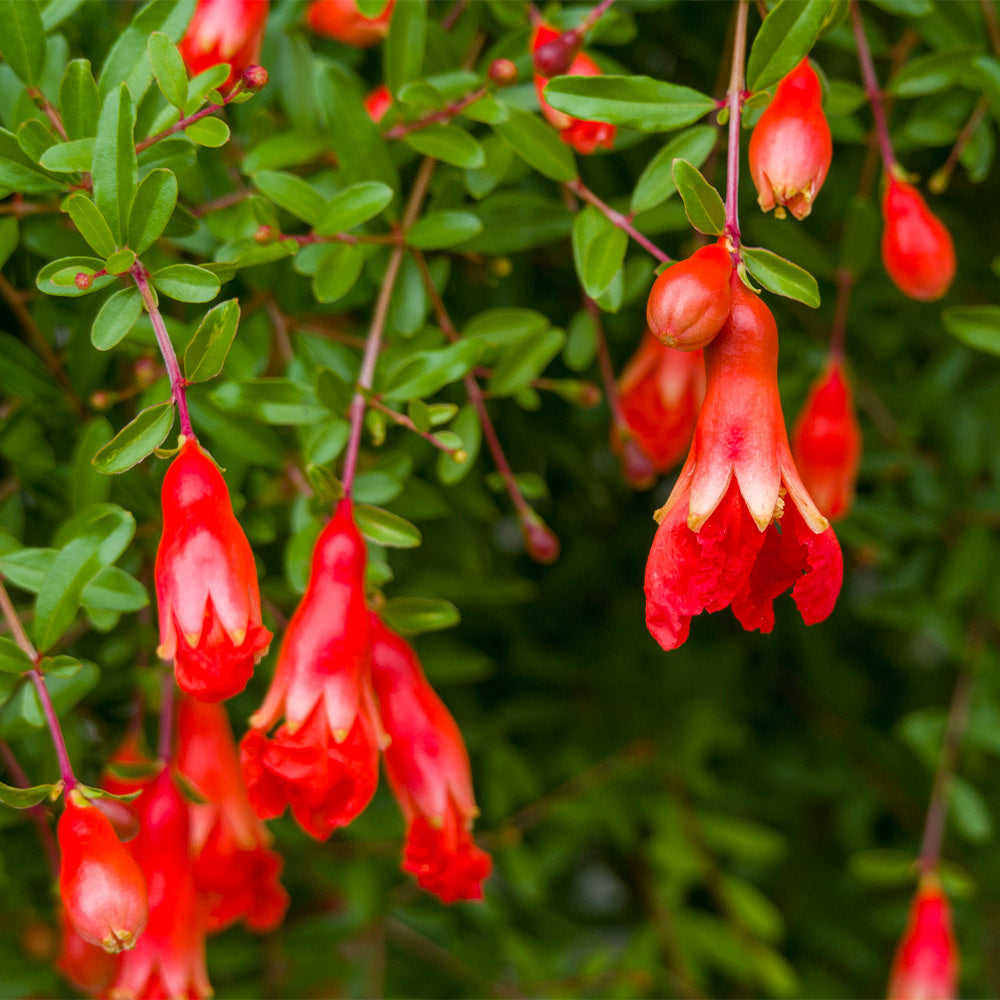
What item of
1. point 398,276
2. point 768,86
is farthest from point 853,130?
point 398,276

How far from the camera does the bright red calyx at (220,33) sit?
1.69ft

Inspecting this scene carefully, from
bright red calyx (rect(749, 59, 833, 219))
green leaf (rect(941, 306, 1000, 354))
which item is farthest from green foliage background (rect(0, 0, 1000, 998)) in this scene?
bright red calyx (rect(749, 59, 833, 219))

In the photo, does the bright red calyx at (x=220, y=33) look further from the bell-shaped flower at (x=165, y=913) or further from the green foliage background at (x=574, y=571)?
the bell-shaped flower at (x=165, y=913)

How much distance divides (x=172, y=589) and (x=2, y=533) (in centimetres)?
16

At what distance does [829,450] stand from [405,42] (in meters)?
0.35

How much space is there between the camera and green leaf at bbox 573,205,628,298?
52cm

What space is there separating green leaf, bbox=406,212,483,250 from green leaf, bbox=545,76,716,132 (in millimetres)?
96

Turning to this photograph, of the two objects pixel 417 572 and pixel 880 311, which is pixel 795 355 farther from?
pixel 417 572

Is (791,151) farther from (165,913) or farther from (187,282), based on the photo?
(165,913)

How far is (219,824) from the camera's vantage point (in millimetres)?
616

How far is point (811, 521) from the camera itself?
0.43 m

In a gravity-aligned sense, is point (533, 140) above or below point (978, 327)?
above

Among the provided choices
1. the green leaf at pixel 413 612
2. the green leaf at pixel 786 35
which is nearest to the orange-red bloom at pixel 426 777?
the green leaf at pixel 413 612

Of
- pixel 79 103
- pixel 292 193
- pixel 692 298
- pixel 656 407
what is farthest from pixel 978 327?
pixel 79 103
